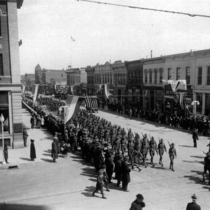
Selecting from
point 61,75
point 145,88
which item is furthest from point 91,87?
point 61,75

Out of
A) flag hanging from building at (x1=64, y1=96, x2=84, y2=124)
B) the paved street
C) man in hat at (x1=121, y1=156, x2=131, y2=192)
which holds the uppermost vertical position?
flag hanging from building at (x1=64, y1=96, x2=84, y2=124)

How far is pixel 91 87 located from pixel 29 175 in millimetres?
53044

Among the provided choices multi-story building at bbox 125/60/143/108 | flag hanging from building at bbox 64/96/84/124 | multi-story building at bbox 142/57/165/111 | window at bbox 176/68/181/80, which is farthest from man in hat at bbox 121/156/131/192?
multi-story building at bbox 125/60/143/108

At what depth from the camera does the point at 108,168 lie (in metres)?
11.9

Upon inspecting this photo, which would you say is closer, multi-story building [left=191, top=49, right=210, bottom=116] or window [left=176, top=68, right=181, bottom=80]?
multi-story building [left=191, top=49, right=210, bottom=116]

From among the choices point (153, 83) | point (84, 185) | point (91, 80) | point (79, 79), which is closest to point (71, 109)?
point (84, 185)

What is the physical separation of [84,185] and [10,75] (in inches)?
445

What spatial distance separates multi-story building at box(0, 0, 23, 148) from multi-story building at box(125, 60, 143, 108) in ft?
88.1

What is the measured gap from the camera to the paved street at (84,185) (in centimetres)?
958

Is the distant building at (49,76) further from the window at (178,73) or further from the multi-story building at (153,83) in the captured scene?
the window at (178,73)

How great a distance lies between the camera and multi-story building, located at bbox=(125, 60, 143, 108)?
43438 millimetres

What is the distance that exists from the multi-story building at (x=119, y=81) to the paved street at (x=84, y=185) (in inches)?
1300

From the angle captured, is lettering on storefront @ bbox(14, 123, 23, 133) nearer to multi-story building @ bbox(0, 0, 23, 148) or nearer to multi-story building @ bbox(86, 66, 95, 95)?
multi-story building @ bbox(0, 0, 23, 148)

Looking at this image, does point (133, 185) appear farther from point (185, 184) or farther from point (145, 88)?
point (145, 88)
